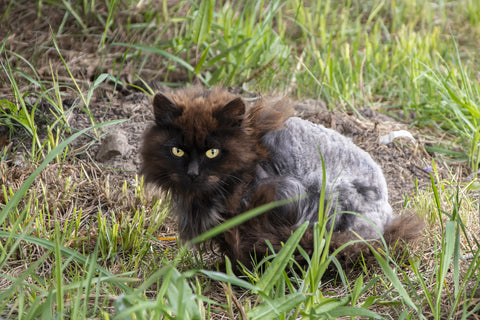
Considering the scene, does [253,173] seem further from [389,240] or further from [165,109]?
[389,240]

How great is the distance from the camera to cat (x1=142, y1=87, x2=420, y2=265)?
274 centimetres

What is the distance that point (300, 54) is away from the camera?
6.03m

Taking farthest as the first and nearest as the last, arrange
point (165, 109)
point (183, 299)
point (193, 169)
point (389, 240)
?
point (389, 240), point (165, 109), point (193, 169), point (183, 299)

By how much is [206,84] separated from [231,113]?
2112 millimetres

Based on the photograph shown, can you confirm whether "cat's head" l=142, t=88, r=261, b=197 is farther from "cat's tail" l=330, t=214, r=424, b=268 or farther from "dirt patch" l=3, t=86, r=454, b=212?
"dirt patch" l=3, t=86, r=454, b=212

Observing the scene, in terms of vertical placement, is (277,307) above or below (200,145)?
below

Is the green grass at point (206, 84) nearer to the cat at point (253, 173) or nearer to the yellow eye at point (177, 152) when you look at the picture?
the cat at point (253, 173)

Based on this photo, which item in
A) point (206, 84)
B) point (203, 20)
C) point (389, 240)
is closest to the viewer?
point (389, 240)

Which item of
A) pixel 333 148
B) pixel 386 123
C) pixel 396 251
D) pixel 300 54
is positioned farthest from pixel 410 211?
pixel 300 54

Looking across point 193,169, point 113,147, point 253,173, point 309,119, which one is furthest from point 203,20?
point 193,169

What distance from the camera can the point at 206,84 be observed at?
4.81 meters

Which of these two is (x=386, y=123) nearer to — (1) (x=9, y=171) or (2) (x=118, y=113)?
(2) (x=118, y=113)

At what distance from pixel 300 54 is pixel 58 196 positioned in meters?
3.32

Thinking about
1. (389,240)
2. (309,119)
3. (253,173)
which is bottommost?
(309,119)
